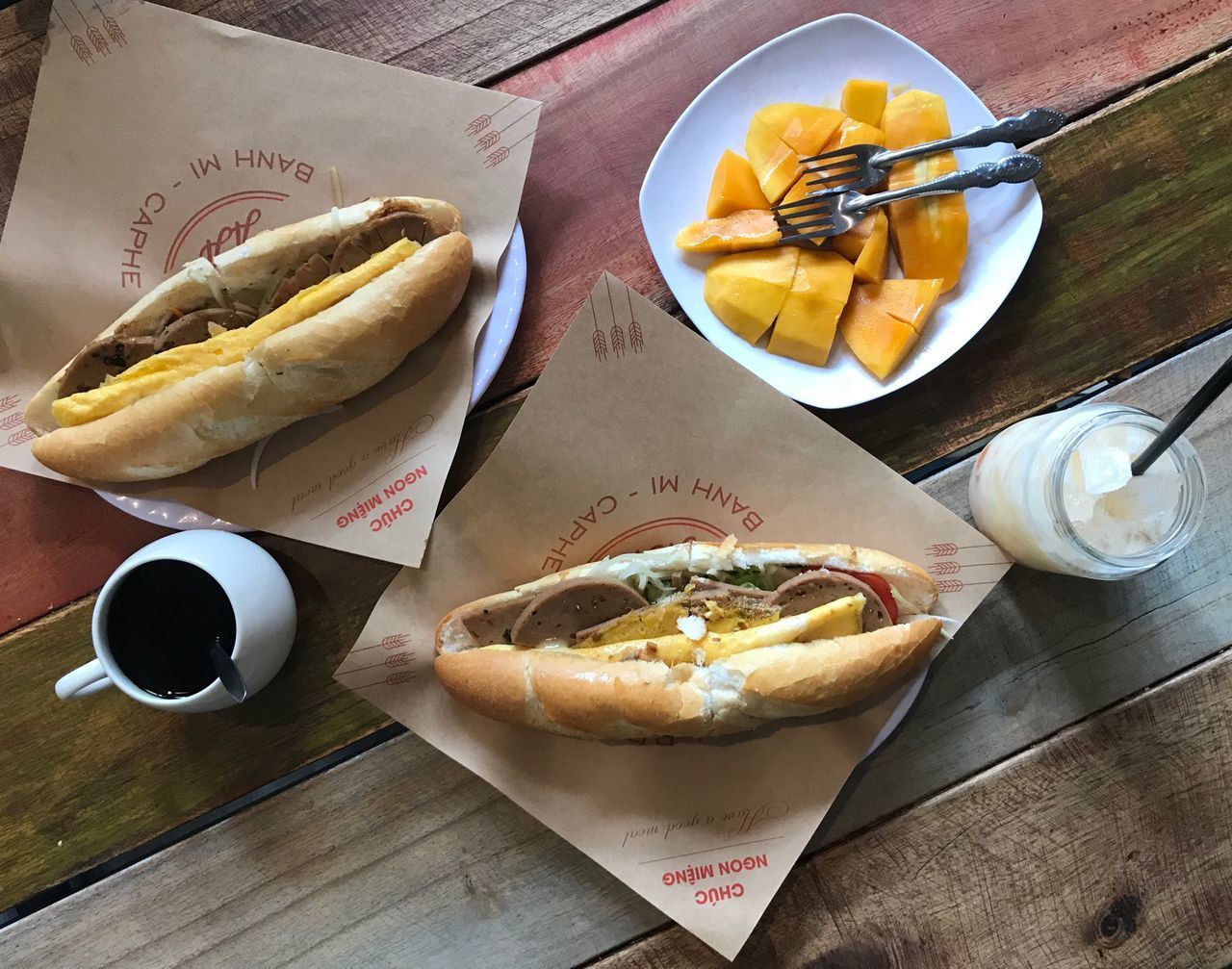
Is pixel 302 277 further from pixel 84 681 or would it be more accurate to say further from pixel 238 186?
pixel 84 681

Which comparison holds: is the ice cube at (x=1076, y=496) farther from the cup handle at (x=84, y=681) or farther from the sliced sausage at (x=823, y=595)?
the cup handle at (x=84, y=681)

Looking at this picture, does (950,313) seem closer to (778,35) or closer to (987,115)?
(987,115)

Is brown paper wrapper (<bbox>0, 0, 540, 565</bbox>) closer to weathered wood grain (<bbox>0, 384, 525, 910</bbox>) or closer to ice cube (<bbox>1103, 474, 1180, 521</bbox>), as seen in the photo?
weathered wood grain (<bbox>0, 384, 525, 910</bbox>)

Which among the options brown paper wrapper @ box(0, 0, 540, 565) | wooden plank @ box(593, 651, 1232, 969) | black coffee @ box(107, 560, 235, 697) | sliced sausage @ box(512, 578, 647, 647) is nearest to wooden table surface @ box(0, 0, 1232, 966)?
wooden plank @ box(593, 651, 1232, 969)

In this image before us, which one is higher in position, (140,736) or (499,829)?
(140,736)

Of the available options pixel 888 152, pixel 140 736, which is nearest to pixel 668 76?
pixel 888 152

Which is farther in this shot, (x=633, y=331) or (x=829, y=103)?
(x=829, y=103)
